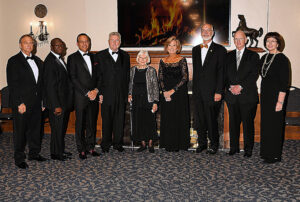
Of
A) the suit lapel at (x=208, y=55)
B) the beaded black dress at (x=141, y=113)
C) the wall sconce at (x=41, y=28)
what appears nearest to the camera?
the suit lapel at (x=208, y=55)

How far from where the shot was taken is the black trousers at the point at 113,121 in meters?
4.40

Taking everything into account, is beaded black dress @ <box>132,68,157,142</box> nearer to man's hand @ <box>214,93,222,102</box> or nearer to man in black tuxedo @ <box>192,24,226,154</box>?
man in black tuxedo @ <box>192,24,226,154</box>

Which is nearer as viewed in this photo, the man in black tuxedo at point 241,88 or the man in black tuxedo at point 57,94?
the man in black tuxedo at point 57,94

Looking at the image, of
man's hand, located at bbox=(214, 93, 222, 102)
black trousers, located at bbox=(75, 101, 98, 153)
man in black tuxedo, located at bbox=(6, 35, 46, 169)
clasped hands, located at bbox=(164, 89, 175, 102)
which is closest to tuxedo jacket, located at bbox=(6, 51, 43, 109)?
man in black tuxedo, located at bbox=(6, 35, 46, 169)

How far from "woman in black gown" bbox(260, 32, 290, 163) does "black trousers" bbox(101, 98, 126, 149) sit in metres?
1.96

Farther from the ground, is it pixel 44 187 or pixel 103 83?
pixel 103 83

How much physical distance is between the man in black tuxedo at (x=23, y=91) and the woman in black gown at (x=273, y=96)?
2934mm

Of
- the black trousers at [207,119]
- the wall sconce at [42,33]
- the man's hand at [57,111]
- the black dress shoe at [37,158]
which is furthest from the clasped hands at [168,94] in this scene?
the wall sconce at [42,33]

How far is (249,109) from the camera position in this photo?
165 inches

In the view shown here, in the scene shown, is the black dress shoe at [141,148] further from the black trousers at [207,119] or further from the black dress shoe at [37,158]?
the black dress shoe at [37,158]

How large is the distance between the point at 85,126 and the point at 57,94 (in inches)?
26.1

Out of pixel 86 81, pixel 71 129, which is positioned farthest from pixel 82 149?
pixel 71 129

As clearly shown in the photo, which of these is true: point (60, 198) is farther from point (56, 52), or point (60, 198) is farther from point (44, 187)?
point (56, 52)

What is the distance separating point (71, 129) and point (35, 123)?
1.85 meters
